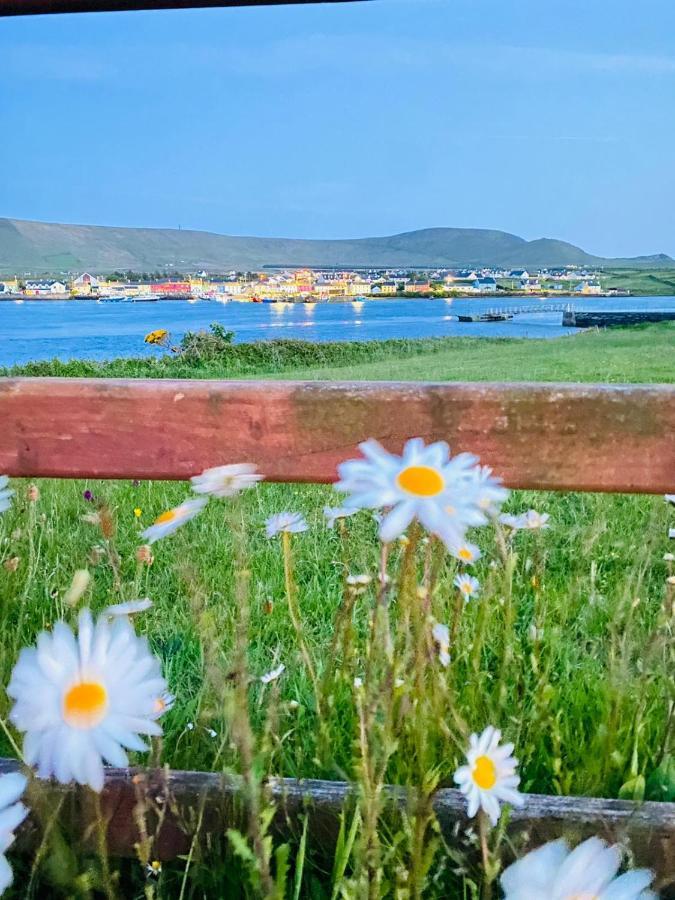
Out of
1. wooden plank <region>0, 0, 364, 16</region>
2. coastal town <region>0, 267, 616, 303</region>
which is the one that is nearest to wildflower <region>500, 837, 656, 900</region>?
wooden plank <region>0, 0, 364, 16</region>

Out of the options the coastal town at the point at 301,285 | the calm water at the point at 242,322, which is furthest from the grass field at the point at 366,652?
the coastal town at the point at 301,285

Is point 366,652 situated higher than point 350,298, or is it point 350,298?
point 350,298

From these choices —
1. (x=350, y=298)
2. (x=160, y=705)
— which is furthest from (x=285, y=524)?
(x=350, y=298)

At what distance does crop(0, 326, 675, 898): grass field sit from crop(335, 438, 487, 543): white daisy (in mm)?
66

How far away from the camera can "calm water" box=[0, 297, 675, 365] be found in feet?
54.1

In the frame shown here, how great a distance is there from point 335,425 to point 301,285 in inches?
1147

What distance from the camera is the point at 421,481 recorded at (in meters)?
0.45

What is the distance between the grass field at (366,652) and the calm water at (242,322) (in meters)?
10.7

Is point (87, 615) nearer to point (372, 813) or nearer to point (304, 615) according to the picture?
point (372, 813)

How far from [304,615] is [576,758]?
0.96 metres

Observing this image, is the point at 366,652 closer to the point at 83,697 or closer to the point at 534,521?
the point at 534,521

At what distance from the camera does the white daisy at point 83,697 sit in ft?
1.42

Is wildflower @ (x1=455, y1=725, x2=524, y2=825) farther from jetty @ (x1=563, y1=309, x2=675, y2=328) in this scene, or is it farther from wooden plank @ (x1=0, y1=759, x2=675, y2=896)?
jetty @ (x1=563, y1=309, x2=675, y2=328)

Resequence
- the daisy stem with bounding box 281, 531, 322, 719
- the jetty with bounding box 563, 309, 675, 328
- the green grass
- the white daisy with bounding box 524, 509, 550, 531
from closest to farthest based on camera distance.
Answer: the daisy stem with bounding box 281, 531, 322, 719 < the white daisy with bounding box 524, 509, 550, 531 < the jetty with bounding box 563, 309, 675, 328 < the green grass
